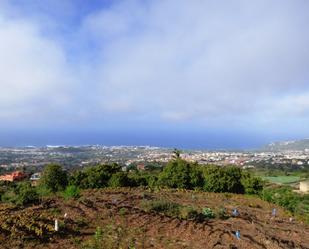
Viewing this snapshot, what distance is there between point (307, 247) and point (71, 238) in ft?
21.8

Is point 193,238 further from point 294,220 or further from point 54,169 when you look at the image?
point 54,169

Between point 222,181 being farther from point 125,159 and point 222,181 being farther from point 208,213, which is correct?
point 125,159

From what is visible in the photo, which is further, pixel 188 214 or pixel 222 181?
pixel 222 181

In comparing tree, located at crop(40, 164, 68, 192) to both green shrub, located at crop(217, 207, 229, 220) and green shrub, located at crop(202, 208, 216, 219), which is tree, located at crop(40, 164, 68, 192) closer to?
green shrub, located at crop(202, 208, 216, 219)

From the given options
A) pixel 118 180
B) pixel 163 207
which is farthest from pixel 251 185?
pixel 163 207

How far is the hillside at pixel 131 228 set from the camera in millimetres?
11773

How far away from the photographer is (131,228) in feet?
43.7

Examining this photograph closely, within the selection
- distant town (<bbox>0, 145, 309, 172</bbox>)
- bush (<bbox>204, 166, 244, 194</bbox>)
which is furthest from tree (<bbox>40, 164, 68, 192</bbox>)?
distant town (<bbox>0, 145, 309, 172</bbox>)

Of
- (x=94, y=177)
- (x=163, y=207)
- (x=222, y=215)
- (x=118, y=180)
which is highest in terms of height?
(x=94, y=177)

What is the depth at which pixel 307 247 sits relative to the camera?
13234mm

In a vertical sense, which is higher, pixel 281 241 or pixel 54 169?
pixel 54 169

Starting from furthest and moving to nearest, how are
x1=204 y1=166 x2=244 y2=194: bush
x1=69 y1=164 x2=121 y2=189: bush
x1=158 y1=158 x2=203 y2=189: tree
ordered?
x1=158 y1=158 x2=203 y2=189: tree
x1=204 y1=166 x2=244 y2=194: bush
x1=69 y1=164 x2=121 y2=189: bush

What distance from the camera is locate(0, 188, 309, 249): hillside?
11.8 meters

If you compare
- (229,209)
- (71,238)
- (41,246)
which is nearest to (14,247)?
(41,246)
